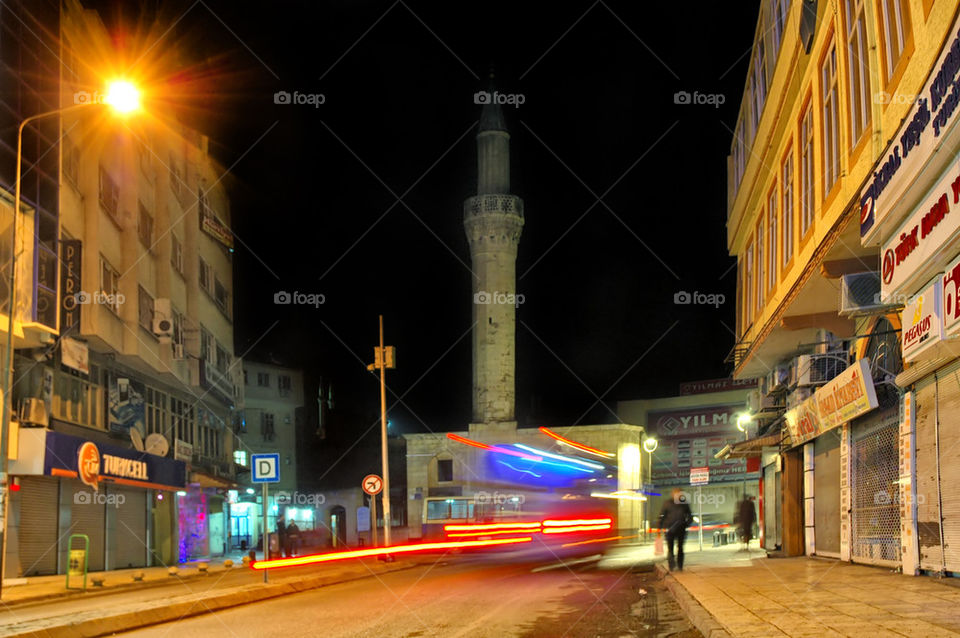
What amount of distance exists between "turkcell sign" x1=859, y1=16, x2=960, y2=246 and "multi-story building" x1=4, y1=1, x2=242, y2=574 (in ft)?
59.2

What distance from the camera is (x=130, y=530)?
3033 centimetres

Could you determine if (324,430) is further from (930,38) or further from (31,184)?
(930,38)

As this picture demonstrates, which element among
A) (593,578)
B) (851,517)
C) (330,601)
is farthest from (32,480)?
(851,517)

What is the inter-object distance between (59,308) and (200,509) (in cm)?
1827

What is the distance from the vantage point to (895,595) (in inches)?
451

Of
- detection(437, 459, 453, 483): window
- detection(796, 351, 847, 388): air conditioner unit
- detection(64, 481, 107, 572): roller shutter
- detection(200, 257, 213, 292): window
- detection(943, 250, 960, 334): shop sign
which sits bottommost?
detection(437, 459, 453, 483): window

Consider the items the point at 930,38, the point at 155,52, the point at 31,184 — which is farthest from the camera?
the point at 155,52

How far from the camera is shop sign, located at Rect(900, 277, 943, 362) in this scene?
1081 cm

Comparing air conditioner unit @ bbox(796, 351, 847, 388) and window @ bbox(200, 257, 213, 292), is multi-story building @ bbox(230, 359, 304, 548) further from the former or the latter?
air conditioner unit @ bbox(796, 351, 847, 388)

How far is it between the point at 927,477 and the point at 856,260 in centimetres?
336

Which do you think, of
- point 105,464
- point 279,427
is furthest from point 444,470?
point 105,464

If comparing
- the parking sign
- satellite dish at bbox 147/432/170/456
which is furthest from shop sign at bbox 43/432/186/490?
the parking sign

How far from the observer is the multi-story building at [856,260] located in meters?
10.6

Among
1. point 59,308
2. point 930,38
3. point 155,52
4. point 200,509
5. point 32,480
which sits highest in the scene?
point 155,52
